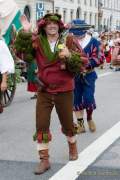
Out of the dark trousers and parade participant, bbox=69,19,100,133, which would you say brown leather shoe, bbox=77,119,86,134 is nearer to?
parade participant, bbox=69,19,100,133

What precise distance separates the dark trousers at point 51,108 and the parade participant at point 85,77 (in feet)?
4.90

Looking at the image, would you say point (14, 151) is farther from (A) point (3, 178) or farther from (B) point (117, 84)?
(B) point (117, 84)

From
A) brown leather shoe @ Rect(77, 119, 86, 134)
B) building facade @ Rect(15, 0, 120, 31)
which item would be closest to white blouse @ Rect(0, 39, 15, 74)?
brown leather shoe @ Rect(77, 119, 86, 134)

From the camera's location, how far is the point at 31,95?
12688 mm

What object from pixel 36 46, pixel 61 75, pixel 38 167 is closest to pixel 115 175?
pixel 38 167

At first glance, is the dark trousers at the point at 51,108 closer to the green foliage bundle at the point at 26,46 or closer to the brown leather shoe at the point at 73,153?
the brown leather shoe at the point at 73,153

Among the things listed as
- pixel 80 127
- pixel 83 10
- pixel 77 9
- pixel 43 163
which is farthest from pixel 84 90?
pixel 83 10

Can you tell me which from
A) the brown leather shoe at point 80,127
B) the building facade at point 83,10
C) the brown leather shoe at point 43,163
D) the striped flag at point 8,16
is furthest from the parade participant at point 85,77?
the building facade at point 83,10

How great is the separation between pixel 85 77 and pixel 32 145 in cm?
121

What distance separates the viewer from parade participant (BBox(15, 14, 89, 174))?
19.1 ft

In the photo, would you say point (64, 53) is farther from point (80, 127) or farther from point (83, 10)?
point (83, 10)

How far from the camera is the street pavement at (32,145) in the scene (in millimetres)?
5852

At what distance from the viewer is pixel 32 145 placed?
713cm

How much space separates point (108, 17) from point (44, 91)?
82301 mm
